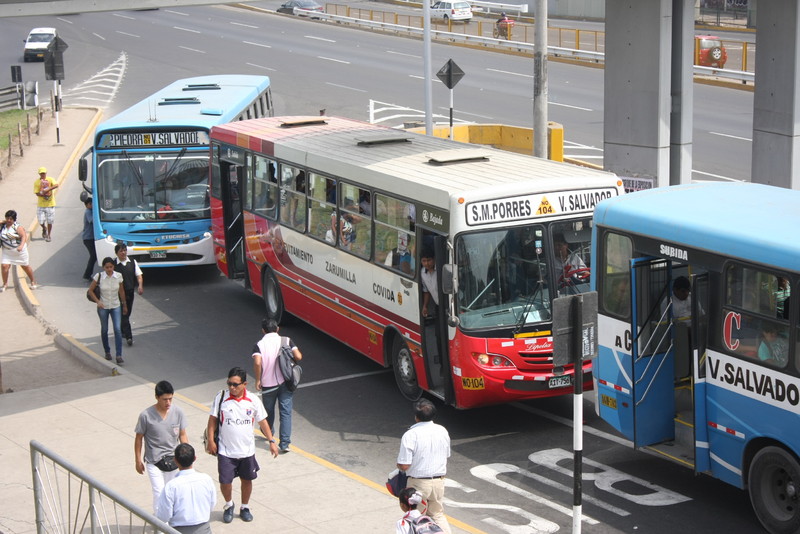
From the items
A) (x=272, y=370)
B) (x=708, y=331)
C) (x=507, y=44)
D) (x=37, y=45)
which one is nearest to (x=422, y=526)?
A: (x=708, y=331)

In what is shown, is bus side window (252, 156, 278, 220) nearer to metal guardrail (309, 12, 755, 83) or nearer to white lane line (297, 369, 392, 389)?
white lane line (297, 369, 392, 389)

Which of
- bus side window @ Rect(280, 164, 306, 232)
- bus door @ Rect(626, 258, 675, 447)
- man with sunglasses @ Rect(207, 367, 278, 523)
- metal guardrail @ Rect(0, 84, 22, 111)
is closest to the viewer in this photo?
man with sunglasses @ Rect(207, 367, 278, 523)

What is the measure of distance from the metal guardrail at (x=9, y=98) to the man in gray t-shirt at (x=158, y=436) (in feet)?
122

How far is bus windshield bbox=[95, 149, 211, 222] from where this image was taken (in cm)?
2003

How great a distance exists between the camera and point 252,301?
1945 cm

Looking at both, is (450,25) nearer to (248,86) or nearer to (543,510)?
(248,86)

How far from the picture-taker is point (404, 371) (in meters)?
13.7

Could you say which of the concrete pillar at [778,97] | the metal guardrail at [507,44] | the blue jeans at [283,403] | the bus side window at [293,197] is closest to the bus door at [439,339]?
the blue jeans at [283,403]

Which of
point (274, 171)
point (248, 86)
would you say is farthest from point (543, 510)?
point (248, 86)

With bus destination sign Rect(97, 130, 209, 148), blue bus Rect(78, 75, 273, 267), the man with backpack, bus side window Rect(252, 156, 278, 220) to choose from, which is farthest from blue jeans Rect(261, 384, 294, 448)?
bus destination sign Rect(97, 130, 209, 148)

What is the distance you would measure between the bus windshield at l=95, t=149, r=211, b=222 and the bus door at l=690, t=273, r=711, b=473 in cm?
1169

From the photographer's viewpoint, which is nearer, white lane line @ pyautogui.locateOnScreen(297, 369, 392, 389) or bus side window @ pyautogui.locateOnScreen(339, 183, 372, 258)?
bus side window @ pyautogui.locateOnScreen(339, 183, 372, 258)

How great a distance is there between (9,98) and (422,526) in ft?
134

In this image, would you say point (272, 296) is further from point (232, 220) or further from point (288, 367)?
point (288, 367)
